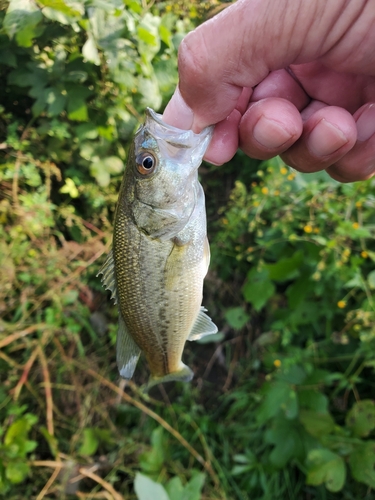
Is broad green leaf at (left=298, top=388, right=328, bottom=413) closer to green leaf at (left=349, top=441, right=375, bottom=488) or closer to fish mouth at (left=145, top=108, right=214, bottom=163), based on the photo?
green leaf at (left=349, top=441, right=375, bottom=488)

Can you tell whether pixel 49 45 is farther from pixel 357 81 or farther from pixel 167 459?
pixel 167 459

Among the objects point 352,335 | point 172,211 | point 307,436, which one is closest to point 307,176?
point 352,335

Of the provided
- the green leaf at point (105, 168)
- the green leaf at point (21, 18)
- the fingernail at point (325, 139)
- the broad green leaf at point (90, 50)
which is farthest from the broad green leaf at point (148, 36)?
the fingernail at point (325, 139)

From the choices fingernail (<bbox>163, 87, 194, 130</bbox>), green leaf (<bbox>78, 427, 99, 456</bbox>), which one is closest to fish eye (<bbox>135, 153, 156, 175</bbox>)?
fingernail (<bbox>163, 87, 194, 130</bbox>)

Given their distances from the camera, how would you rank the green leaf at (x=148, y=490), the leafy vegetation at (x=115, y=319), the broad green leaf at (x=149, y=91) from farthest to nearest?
the broad green leaf at (x=149, y=91) → the leafy vegetation at (x=115, y=319) → the green leaf at (x=148, y=490)

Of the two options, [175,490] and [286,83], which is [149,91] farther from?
[175,490]

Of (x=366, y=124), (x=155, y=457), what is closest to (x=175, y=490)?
(x=155, y=457)

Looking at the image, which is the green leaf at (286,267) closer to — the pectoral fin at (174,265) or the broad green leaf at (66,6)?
the pectoral fin at (174,265)
